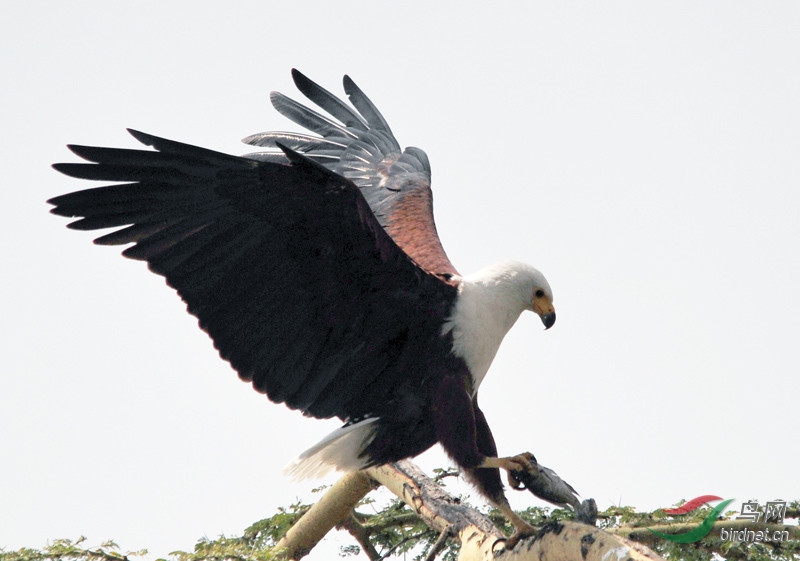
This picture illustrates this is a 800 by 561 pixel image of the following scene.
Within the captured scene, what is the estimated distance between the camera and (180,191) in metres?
4.09

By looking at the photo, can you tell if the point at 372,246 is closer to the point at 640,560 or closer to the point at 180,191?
the point at 180,191

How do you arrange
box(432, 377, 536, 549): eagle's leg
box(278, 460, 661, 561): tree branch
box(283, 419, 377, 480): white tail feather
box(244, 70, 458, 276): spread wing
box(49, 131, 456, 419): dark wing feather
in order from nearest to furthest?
box(278, 460, 661, 561): tree branch
box(49, 131, 456, 419): dark wing feather
box(432, 377, 536, 549): eagle's leg
box(283, 419, 377, 480): white tail feather
box(244, 70, 458, 276): spread wing

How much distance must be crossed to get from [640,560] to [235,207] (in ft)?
7.14

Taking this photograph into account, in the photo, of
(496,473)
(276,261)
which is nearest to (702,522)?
(496,473)

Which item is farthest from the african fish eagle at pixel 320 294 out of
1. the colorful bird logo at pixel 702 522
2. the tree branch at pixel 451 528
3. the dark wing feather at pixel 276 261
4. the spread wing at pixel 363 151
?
the spread wing at pixel 363 151

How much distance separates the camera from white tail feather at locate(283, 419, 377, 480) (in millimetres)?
4637

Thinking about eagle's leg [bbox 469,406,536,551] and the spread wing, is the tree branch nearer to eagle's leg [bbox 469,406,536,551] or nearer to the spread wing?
eagle's leg [bbox 469,406,536,551]

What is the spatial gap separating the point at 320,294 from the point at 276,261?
25cm

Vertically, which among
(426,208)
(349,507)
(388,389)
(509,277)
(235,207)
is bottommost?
(349,507)

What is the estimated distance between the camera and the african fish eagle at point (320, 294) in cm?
403

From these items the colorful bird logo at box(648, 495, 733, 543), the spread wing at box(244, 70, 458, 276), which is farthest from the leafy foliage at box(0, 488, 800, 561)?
the spread wing at box(244, 70, 458, 276)

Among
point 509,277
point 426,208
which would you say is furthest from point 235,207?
point 426,208

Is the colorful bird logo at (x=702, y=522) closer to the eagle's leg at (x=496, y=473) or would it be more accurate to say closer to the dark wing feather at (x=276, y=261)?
the eagle's leg at (x=496, y=473)

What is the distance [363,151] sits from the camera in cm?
655
